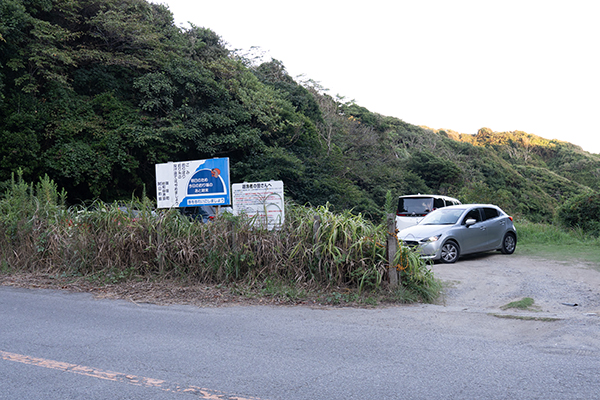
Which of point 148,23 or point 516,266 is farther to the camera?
point 148,23

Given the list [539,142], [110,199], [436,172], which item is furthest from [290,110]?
[539,142]

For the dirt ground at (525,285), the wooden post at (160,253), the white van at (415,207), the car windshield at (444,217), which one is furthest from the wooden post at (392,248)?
the white van at (415,207)

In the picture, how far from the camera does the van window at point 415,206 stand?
15422 millimetres

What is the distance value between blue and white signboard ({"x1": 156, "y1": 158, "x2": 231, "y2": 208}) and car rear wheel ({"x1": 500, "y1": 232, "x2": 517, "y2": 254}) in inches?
318

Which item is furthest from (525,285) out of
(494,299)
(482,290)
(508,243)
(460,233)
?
(508,243)

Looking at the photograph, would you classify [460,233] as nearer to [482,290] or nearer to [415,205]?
[482,290]

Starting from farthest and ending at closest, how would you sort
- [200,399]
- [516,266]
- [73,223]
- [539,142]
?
[539,142]
[516,266]
[73,223]
[200,399]

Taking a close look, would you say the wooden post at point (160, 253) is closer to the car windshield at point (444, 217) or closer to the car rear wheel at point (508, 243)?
the car windshield at point (444, 217)

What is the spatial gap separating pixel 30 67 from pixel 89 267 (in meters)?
13.5

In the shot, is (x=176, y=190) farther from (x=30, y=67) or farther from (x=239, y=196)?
(x=30, y=67)

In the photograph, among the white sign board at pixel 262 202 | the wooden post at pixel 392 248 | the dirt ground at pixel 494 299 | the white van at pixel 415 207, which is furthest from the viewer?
the white van at pixel 415 207

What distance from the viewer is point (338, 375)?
4.10 meters

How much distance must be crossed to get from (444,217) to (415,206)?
3.59m

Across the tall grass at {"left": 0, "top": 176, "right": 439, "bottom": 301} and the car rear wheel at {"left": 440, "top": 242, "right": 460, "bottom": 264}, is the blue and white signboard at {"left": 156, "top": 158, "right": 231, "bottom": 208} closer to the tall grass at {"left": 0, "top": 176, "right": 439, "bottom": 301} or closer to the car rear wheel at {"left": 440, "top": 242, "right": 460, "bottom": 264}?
the tall grass at {"left": 0, "top": 176, "right": 439, "bottom": 301}
